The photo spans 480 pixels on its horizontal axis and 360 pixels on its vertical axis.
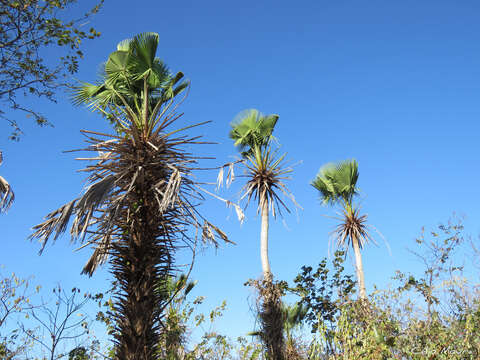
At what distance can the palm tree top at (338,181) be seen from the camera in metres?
17.2

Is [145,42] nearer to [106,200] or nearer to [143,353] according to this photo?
[106,200]

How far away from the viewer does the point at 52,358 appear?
11734 mm

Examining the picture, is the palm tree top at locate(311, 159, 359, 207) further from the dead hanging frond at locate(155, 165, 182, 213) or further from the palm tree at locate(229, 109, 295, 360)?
the dead hanging frond at locate(155, 165, 182, 213)

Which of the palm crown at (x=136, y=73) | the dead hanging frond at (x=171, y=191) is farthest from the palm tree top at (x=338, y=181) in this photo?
the dead hanging frond at (x=171, y=191)

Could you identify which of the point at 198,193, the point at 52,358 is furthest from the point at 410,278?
the point at 52,358

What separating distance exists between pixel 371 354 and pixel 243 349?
4.84 m

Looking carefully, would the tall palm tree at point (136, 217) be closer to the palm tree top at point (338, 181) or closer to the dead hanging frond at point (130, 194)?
the dead hanging frond at point (130, 194)

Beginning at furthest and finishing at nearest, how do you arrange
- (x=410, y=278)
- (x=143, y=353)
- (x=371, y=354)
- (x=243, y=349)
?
1. (x=410, y=278)
2. (x=243, y=349)
3. (x=371, y=354)
4. (x=143, y=353)

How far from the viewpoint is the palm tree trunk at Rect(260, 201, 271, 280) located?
11.7 m

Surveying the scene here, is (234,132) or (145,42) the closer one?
(145,42)

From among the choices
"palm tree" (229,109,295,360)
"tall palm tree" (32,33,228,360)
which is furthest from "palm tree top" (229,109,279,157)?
"tall palm tree" (32,33,228,360)

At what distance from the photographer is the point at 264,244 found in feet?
41.1

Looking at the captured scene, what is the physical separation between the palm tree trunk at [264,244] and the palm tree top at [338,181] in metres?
5.19

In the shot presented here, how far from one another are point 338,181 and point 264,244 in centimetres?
645
